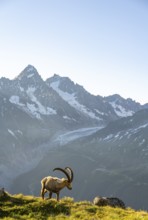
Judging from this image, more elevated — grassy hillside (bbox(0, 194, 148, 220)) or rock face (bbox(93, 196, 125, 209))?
rock face (bbox(93, 196, 125, 209))

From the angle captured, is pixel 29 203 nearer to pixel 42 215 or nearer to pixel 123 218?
pixel 42 215

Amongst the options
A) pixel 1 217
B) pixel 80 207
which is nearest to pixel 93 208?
pixel 80 207

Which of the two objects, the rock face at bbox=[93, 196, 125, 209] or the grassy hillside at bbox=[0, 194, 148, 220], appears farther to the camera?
the rock face at bbox=[93, 196, 125, 209]

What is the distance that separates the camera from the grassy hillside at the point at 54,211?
81.6 feet

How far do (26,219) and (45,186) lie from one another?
6.65 m

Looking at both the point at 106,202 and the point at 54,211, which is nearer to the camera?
the point at 54,211

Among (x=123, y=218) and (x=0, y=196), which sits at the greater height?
(x=0, y=196)

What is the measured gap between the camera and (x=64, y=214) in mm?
25859

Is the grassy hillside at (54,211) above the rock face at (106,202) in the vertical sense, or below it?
below

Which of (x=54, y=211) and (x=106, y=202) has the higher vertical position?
(x=106, y=202)

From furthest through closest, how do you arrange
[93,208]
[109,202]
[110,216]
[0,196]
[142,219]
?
[109,202]
[0,196]
[93,208]
[110,216]
[142,219]

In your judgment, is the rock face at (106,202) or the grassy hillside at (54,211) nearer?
the grassy hillside at (54,211)

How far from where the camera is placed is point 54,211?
26469 mm

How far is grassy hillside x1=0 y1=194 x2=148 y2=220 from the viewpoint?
81.6 ft
